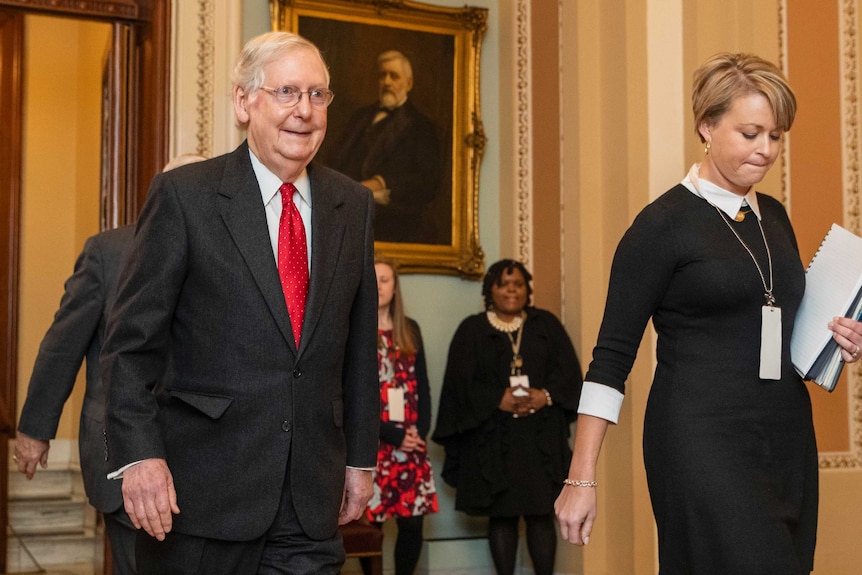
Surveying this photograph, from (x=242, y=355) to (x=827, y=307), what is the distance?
4.83ft

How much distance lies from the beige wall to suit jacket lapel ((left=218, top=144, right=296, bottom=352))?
26.3 feet

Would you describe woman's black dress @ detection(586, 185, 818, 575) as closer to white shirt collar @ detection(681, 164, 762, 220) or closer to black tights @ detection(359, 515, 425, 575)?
white shirt collar @ detection(681, 164, 762, 220)

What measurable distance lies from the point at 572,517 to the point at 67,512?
7614mm

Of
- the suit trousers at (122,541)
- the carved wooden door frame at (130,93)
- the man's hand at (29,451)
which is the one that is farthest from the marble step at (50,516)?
the suit trousers at (122,541)

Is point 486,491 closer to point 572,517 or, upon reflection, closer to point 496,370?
point 496,370

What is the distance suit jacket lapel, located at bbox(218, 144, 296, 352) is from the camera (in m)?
2.70

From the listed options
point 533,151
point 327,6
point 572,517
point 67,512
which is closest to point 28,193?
point 67,512

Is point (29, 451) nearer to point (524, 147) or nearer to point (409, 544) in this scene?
point (409, 544)

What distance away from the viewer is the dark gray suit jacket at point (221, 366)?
8.73 ft

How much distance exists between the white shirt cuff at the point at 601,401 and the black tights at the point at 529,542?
4.14m

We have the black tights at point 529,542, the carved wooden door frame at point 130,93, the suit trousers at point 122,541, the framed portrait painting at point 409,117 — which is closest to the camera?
the suit trousers at point 122,541

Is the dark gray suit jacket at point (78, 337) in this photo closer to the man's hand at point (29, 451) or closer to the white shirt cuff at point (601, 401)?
the man's hand at point (29, 451)

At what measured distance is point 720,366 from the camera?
276 centimetres

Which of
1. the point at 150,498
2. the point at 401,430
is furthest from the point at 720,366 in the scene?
the point at 401,430
